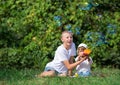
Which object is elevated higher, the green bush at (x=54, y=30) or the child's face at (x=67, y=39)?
the child's face at (x=67, y=39)

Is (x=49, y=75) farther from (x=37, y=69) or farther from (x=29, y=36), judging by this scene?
(x=29, y=36)

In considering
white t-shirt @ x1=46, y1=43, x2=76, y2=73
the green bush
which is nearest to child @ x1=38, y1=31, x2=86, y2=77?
white t-shirt @ x1=46, y1=43, x2=76, y2=73

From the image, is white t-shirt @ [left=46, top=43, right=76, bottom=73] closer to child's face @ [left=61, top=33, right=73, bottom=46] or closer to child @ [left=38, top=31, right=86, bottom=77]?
child @ [left=38, top=31, right=86, bottom=77]

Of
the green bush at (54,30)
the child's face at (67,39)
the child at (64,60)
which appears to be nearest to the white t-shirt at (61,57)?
the child at (64,60)

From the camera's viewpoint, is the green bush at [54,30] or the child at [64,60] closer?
the child at [64,60]

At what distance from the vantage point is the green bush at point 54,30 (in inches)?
396

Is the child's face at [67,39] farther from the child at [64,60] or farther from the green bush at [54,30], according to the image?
the green bush at [54,30]

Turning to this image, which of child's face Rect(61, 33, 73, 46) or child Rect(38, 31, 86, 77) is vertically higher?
child's face Rect(61, 33, 73, 46)

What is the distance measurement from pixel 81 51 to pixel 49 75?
2.20ft

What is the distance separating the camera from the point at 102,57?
401 inches

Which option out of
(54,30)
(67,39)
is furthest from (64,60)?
(54,30)

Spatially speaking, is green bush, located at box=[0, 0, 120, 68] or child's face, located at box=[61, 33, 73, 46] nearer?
child's face, located at box=[61, 33, 73, 46]

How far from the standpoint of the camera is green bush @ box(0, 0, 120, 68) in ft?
33.0

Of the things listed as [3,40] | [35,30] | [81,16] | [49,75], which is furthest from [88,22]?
[49,75]
